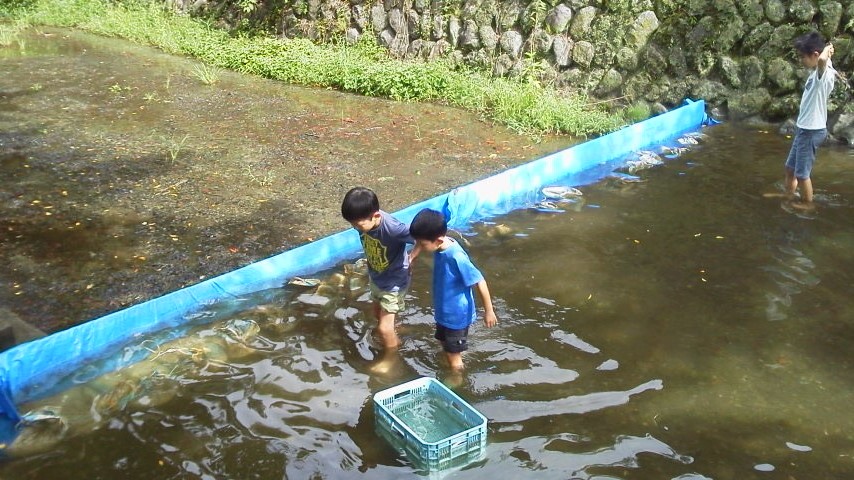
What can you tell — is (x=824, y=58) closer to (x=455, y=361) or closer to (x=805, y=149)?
(x=805, y=149)

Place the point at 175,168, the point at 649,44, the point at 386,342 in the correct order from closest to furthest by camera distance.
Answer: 1. the point at 386,342
2. the point at 175,168
3. the point at 649,44

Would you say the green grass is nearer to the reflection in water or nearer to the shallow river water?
the shallow river water

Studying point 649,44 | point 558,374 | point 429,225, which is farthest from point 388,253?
point 649,44

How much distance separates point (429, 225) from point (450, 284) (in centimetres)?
45

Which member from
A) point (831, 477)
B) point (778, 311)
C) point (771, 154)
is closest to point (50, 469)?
point (831, 477)

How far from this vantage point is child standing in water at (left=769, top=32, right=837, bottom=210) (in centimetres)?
666

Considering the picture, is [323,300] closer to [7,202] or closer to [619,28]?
[7,202]

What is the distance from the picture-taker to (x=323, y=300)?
17.8 ft

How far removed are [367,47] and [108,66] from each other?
4453 millimetres

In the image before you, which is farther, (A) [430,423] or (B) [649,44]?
(B) [649,44]

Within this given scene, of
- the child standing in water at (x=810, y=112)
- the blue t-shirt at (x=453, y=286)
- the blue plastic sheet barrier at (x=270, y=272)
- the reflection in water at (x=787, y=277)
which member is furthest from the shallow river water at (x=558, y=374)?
the child standing in water at (x=810, y=112)

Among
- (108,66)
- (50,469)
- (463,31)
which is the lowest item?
(50,469)

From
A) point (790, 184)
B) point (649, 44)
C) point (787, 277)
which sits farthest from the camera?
point (649, 44)

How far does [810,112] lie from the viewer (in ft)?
22.6
